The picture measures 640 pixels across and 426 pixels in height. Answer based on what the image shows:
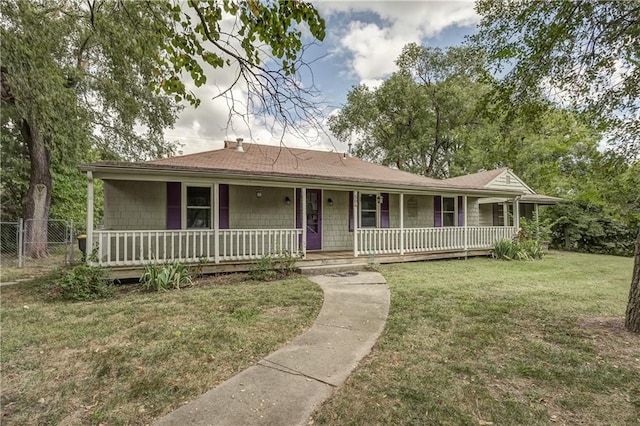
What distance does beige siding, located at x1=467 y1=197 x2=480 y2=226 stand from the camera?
1325 centimetres

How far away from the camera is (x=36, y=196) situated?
1164 cm

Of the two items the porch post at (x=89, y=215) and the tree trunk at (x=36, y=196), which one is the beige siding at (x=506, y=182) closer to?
the porch post at (x=89, y=215)

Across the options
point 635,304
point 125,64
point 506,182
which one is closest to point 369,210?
point 506,182

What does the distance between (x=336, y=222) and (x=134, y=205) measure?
5.75m

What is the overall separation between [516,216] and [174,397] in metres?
13.2

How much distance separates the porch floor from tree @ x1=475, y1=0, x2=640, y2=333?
17.5ft

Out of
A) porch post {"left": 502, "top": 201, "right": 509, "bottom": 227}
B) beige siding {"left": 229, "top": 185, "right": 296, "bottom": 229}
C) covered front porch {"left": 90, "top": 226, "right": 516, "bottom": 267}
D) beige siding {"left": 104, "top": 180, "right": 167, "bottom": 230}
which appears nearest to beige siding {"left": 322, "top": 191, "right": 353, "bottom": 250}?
covered front porch {"left": 90, "top": 226, "right": 516, "bottom": 267}

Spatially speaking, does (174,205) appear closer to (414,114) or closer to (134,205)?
(134,205)

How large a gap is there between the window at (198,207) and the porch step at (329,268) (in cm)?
290

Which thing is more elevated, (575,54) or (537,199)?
(575,54)

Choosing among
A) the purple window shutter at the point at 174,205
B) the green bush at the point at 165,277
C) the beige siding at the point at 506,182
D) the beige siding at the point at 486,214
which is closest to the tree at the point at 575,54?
the green bush at the point at 165,277

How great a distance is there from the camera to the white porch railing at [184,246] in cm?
685

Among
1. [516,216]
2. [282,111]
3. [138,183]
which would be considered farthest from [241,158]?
[516,216]

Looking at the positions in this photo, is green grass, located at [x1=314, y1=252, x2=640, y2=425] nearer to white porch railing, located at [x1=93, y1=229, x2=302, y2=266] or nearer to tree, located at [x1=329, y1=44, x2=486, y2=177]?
white porch railing, located at [x1=93, y1=229, x2=302, y2=266]
